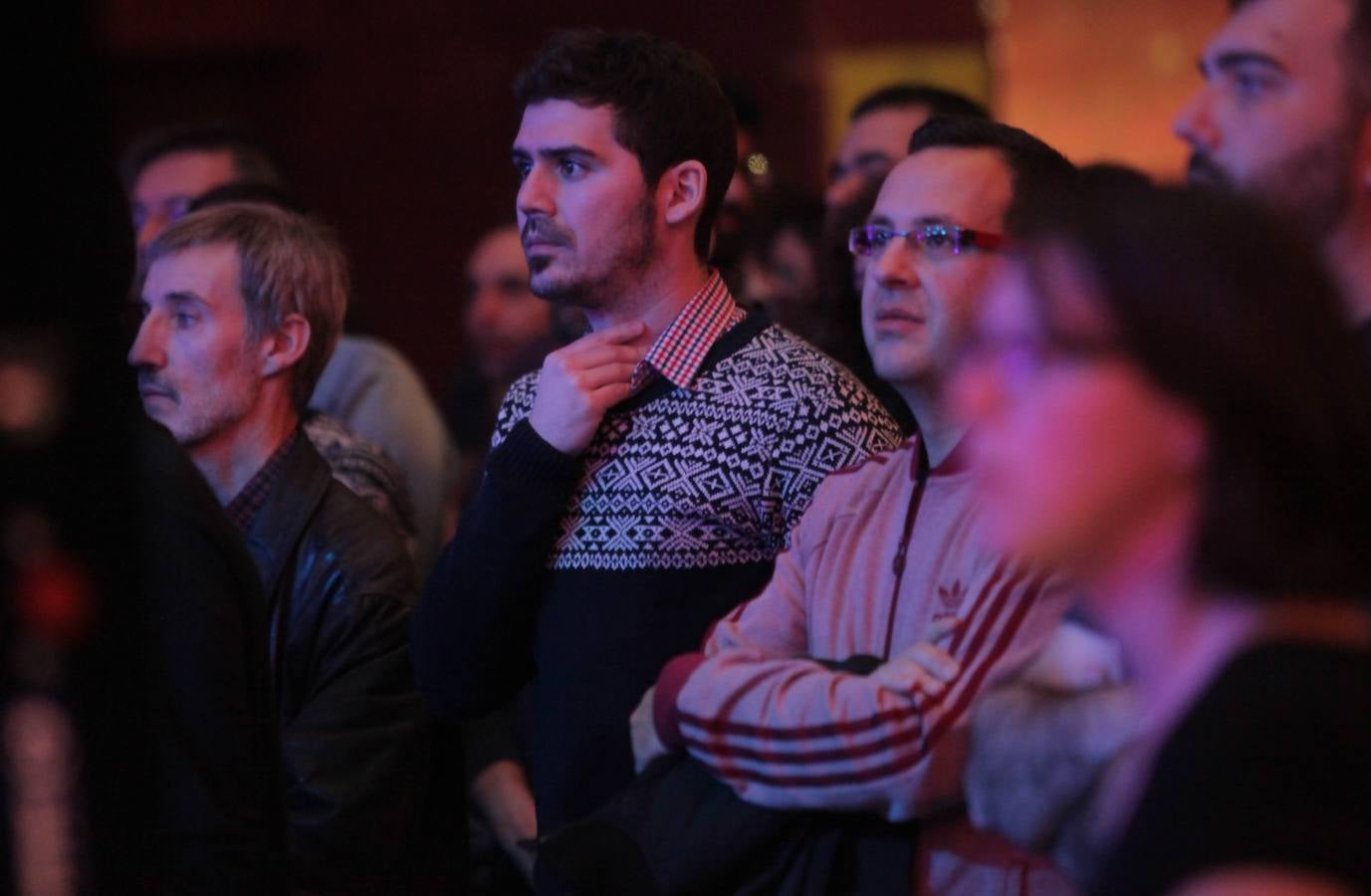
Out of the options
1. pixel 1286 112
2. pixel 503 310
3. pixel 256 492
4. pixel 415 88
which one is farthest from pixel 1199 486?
pixel 415 88

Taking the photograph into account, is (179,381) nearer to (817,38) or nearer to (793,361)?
(793,361)

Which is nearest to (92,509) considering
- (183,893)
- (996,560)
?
(183,893)

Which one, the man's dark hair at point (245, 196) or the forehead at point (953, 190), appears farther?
the man's dark hair at point (245, 196)

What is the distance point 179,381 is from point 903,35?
4.33m

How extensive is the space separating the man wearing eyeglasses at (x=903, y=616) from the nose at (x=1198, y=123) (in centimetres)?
17

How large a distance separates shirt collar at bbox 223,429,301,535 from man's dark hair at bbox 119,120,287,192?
1.33m

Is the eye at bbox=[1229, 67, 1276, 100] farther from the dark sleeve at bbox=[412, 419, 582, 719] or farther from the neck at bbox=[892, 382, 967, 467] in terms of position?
the dark sleeve at bbox=[412, 419, 582, 719]

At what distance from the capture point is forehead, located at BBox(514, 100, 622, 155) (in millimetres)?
2389

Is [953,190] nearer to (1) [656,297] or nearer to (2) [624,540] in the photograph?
(1) [656,297]

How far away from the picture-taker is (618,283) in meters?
2.38

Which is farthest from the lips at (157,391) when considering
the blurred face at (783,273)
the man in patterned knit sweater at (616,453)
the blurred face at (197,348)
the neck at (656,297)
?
the blurred face at (783,273)

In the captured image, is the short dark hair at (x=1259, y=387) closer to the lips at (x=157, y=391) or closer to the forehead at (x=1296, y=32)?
the forehead at (x=1296, y=32)

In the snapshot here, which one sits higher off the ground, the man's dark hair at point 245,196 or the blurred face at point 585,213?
the man's dark hair at point 245,196

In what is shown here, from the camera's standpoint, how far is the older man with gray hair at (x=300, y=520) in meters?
2.57
